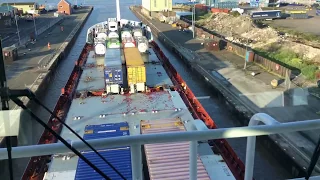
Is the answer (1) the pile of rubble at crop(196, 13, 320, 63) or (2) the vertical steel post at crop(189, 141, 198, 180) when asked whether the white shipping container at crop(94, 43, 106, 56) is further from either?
(2) the vertical steel post at crop(189, 141, 198, 180)

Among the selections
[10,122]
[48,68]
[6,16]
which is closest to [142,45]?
[48,68]

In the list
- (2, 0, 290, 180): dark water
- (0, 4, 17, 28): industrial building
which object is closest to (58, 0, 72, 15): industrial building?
(0, 4, 17, 28): industrial building

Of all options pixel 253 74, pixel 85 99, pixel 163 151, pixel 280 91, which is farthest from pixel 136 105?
pixel 253 74

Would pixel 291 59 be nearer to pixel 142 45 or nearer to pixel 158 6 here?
pixel 142 45

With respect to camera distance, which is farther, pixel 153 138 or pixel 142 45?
pixel 142 45

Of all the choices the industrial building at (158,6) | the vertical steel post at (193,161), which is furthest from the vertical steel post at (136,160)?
the industrial building at (158,6)

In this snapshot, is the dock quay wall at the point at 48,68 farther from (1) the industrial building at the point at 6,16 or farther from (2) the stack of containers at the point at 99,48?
(1) the industrial building at the point at 6,16
